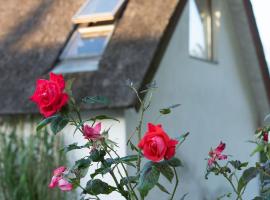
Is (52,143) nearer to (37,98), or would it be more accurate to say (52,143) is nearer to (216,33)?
(37,98)

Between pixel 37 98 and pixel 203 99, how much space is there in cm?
401

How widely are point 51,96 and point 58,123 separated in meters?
0.14

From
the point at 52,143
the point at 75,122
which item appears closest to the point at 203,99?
the point at 52,143

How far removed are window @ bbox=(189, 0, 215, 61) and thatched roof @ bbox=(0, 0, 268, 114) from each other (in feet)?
3.06

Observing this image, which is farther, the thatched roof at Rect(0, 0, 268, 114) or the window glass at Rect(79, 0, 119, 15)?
the window glass at Rect(79, 0, 119, 15)

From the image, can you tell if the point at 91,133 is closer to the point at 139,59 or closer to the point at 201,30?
the point at 139,59

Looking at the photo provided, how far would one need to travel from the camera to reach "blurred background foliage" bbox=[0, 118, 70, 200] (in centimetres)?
397

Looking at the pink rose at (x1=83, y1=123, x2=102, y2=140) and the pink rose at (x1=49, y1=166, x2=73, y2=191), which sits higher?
the pink rose at (x1=83, y1=123, x2=102, y2=140)

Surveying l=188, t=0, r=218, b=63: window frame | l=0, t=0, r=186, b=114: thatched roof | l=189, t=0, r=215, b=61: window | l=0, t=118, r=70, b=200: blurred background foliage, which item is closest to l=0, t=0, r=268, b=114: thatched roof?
l=0, t=0, r=186, b=114: thatched roof

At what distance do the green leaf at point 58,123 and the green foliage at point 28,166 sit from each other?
2186 millimetres

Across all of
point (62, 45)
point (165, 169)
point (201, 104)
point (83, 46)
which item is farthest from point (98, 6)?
point (165, 169)

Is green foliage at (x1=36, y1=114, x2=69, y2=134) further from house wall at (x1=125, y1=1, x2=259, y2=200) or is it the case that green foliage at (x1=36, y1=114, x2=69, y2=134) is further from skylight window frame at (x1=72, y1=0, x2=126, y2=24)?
skylight window frame at (x1=72, y1=0, x2=126, y2=24)

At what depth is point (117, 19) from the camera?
14.6 ft

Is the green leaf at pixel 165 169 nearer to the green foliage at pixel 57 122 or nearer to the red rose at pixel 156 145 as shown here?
the red rose at pixel 156 145
